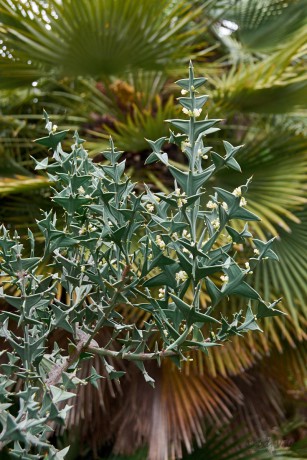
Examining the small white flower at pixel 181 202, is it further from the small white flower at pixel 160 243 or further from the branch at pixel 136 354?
the branch at pixel 136 354

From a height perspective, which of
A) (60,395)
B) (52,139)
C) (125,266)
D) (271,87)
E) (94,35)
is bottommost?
(60,395)

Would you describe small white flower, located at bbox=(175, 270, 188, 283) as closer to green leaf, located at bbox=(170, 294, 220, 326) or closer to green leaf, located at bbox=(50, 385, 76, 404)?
green leaf, located at bbox=(170, 294, 220, 326)

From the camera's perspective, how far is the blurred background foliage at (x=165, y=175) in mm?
1876

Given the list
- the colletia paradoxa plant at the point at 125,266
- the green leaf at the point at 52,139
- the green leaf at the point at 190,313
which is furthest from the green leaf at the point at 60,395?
the green leaf at the point at 52,139

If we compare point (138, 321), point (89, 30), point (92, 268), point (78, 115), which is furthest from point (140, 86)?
point (92, 268)

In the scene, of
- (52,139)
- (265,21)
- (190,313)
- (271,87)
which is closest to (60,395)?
(190,313)

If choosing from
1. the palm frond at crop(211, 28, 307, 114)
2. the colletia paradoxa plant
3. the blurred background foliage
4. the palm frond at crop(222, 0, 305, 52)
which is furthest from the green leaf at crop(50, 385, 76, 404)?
the palm frond at crop(222, 0, 305, 52)

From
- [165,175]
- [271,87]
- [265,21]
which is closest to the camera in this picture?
[271,87]

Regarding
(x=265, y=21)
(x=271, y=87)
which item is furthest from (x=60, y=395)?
(x=265, y=21)

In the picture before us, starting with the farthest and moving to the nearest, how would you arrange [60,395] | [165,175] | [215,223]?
1. [165,175]
2. [215,223]
3. [60,395]

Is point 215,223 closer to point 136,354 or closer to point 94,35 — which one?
point 136,354

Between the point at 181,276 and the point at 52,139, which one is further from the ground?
the point at 52,139

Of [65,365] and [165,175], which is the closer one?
[65,365]

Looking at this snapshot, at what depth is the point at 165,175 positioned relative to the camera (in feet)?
7.08
